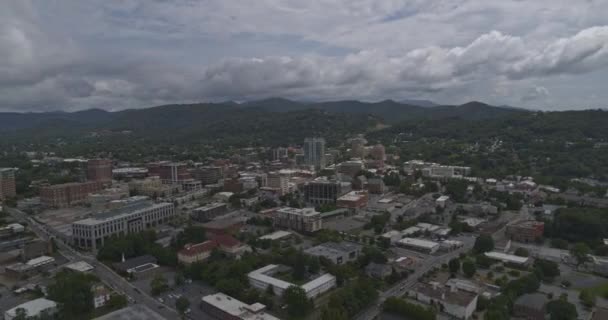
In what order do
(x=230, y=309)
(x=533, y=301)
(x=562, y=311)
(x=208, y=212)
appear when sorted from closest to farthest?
(x=562, y=311)
(x=230, y=309)
(x=533, y=301)
(x=208, y=212)

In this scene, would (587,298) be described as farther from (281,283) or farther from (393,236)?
(281,283)

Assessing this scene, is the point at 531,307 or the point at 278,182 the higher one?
the point at 278,182

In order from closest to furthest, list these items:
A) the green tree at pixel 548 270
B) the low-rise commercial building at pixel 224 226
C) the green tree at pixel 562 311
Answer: the green tree at pixel 562 311 < the green tree at pixel 548 270 < the low-rise commercial building at pixel 224 226

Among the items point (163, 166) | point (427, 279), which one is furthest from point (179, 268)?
point (163, 166)

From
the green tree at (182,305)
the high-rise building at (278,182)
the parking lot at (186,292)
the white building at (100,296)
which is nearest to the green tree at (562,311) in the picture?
the parking lot at (186,292)

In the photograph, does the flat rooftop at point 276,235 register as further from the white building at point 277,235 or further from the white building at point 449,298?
the white building at point 449,298

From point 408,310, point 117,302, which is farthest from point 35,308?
point 408,310

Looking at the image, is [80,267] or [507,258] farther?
[507,258]
